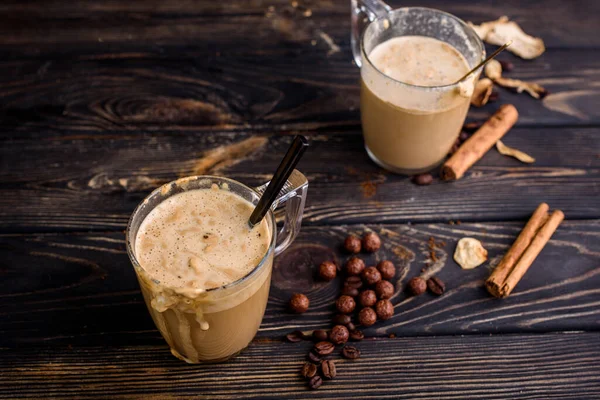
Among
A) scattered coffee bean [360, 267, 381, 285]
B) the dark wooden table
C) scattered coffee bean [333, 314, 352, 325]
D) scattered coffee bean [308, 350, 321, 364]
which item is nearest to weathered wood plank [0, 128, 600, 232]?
the dark wooden table

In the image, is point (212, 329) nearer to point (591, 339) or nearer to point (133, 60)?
point (591, 339)

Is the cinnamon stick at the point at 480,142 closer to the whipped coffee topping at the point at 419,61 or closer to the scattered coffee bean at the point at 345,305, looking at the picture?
the whipped coffee topping at the point at 419,61

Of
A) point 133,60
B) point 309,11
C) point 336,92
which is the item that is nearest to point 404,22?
point 336,92

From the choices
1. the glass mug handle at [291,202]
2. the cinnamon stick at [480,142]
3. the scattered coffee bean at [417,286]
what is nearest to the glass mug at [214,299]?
the glass mug handle at [291,202]

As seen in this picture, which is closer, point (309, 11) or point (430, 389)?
point (430, 389)

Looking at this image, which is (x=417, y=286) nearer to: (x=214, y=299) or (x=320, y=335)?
(x=320, y=335)

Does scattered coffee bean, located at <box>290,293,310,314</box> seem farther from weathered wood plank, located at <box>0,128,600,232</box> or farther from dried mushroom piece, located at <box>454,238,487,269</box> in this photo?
dried mushroom piece, located at <box>454,238,487,269</box>
